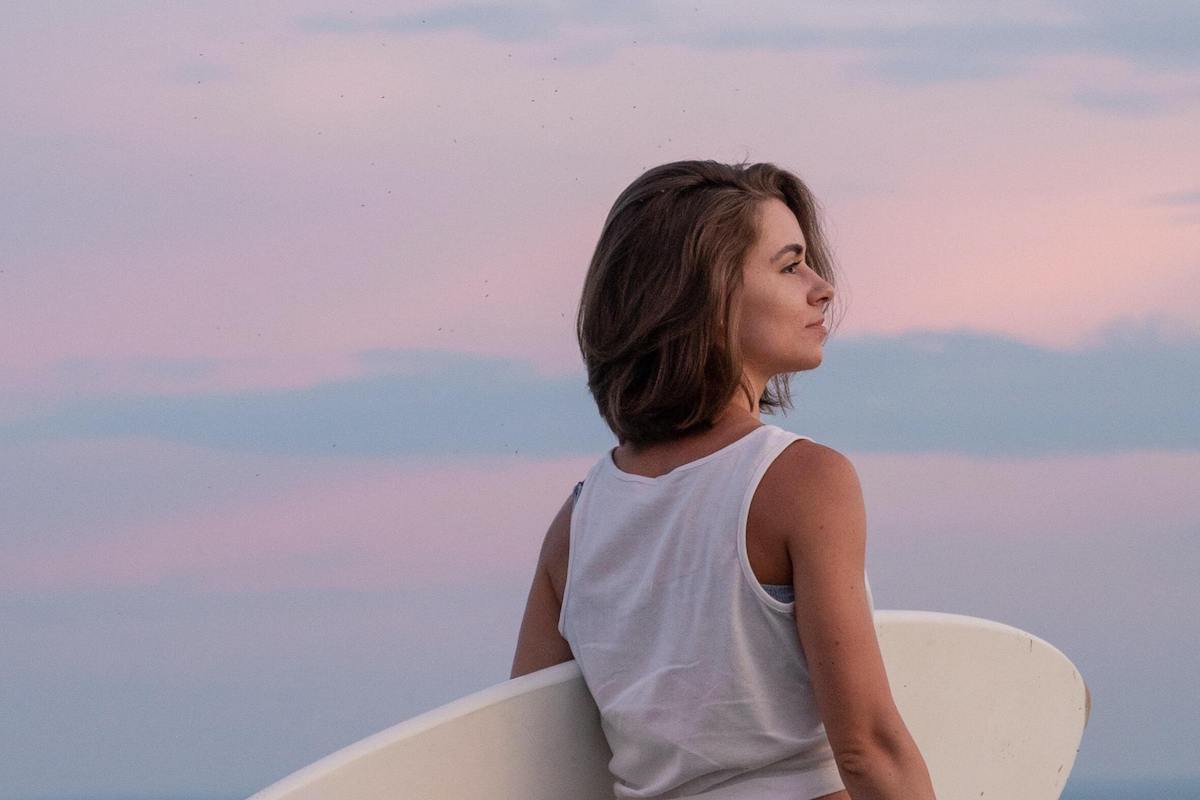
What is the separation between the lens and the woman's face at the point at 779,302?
1.72 m

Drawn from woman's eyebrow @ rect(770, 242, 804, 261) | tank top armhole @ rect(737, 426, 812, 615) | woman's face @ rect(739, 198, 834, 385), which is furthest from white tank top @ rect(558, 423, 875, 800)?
woman's eyebrow @ rect(770, 242, 804, 261)

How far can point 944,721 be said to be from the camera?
238cm

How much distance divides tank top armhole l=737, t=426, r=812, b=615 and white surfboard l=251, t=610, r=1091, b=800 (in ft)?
1.51

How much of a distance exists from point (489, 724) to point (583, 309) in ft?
1.97

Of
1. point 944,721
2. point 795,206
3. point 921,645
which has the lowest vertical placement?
point 944,721

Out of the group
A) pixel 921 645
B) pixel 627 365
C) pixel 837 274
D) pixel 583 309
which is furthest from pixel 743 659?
pixel 921 645

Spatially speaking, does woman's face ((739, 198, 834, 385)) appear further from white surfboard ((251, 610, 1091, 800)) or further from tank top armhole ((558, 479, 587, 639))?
white surfboard ((251, 610, 1091, 800))

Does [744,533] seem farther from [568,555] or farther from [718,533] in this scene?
[568,555]

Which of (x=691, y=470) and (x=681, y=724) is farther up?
(x=691, y=470)

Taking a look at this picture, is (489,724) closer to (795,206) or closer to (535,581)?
(535,581)

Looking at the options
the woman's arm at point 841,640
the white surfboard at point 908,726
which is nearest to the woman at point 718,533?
the woman's arm at point 841,640

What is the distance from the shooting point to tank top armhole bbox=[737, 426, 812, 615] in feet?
5.14

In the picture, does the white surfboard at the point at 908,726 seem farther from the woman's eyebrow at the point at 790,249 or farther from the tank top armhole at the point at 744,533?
the woman's eyebrow at the point at 790,249

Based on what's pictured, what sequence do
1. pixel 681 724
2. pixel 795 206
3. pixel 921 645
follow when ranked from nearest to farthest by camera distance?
pixel 681 724
pixel 795 206
pixel 921 645
